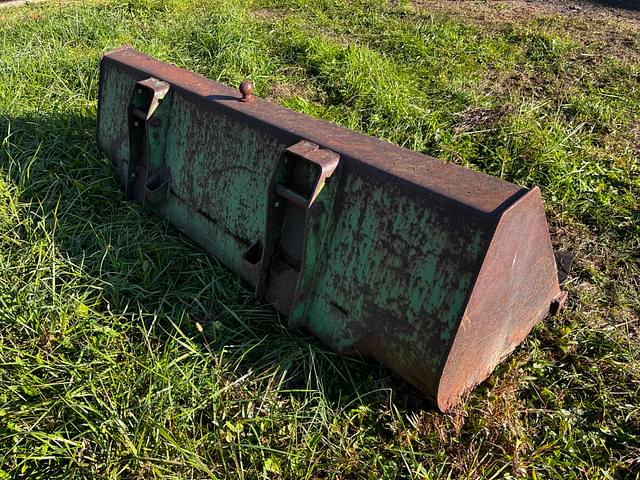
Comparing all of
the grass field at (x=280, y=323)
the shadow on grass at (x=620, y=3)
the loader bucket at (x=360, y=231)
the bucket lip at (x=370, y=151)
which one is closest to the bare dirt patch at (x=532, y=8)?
the shadow on grass at (x=620, y=3)

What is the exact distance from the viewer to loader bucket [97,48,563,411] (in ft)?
6.26

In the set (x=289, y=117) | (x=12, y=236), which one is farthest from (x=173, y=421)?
(x=12, y=236)

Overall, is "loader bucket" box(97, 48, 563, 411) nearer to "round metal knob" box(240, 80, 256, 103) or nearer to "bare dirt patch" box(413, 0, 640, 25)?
"round metal knob" box(240, 80, 256, 103)

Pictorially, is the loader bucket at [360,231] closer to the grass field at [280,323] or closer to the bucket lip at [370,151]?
the bucket lip at [370,151]

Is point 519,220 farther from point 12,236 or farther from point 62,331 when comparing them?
point 12,236

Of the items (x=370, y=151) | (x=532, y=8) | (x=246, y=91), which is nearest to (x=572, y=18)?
(x=532, y=8)

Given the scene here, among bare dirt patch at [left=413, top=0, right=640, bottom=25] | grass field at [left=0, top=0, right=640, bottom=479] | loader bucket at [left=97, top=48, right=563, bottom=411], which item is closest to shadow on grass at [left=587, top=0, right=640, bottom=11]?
bare dirt patch at [left=413, top=0, right=640, bottom=25]

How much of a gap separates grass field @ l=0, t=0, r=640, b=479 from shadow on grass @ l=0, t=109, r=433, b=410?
0.04ft

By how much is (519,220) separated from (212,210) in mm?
1589

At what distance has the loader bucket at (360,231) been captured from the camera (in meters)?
1.91

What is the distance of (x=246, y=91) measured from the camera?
268 cm

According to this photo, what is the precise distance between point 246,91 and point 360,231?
100cm

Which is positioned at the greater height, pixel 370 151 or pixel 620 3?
pixel 620 3

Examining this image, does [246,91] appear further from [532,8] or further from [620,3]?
[620,3]
